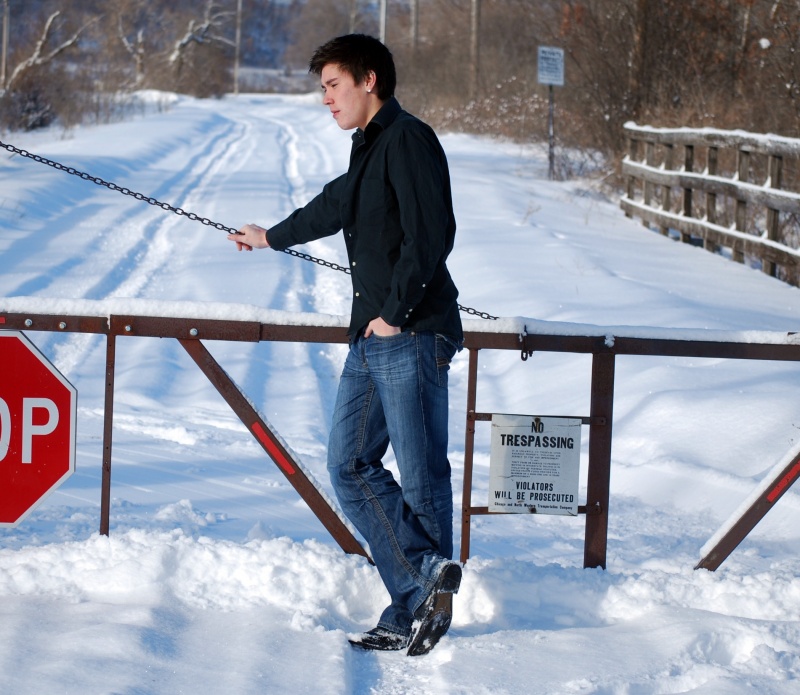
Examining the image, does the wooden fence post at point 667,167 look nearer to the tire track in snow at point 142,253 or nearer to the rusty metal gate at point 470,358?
the tire track in snow at point 142,253

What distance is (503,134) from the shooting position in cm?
2703

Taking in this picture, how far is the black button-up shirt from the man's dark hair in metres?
0.08

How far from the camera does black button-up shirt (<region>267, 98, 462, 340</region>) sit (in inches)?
116

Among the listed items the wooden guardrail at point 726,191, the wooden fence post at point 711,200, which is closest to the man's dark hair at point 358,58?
the wooden guardrail at point 726,191

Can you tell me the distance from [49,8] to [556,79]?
46844 millimetres

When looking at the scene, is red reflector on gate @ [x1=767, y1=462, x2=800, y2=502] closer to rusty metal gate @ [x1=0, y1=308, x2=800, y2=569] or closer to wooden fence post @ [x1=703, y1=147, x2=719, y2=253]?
rusty metal gate @ [x1=0, y1=308, x2=800, y2=569]

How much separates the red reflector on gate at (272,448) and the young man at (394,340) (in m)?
0.34

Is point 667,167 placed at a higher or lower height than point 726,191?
higher

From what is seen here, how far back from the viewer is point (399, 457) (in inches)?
127

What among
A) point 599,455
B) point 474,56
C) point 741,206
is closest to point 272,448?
point 599,455

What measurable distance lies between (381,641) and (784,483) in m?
1.50

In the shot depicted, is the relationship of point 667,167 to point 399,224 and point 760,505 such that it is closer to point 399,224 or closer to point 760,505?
point 760,505

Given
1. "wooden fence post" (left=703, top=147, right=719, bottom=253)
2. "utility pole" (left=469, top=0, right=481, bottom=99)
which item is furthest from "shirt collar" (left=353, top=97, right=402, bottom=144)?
"utility pole" (left=469, top=0, right=481, bottom=99)

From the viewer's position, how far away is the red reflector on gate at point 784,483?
3.76 metres
